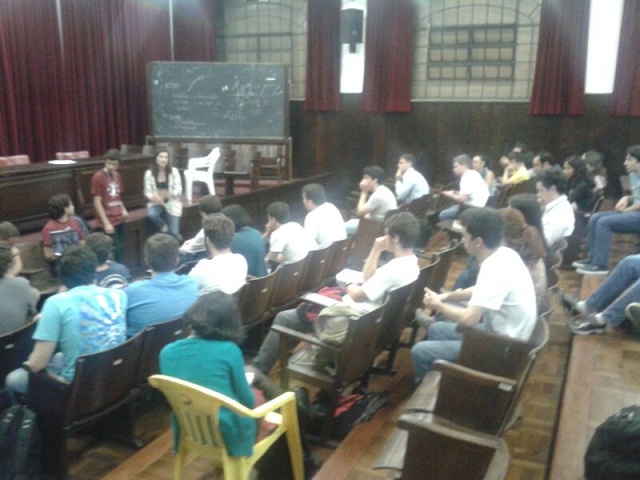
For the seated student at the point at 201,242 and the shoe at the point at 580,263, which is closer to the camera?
the seated student at the point at 201,242

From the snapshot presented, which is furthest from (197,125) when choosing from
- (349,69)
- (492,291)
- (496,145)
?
(492,291)

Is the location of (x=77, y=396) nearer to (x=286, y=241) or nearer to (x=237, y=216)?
(x=237, y=216)

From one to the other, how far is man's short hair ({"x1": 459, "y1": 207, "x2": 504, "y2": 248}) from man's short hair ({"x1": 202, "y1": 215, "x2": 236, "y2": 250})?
4.31 feet

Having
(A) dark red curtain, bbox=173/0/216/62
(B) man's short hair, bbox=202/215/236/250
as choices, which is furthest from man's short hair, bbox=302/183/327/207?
(A) dark red curtain, bbox=173/0/216/62

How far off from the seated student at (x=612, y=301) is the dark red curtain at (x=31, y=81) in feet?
22.7

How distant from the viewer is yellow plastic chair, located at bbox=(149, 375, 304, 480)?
2.00 meters

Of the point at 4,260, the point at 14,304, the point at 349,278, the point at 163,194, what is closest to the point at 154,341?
the point at 14,304

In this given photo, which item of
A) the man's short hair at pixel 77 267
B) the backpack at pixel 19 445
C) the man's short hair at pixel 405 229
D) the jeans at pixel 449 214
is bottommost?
the backpack at pixel 19 445

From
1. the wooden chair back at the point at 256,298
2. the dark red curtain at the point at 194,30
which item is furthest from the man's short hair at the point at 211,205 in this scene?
the dark red curtain at the point at 194,30

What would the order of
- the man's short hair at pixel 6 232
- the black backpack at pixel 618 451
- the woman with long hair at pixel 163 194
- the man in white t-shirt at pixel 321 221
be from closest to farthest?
the black backpack at pixel 618 451
the man's short hair at pixel 6 232
the man in white t-shirt at pixel 321 221
the woman with long hair at pixel 163 194

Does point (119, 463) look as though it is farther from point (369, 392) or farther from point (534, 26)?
point (534, 26)

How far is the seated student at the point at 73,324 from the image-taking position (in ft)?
8.06

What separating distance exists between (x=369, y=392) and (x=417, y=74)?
6.65 metres

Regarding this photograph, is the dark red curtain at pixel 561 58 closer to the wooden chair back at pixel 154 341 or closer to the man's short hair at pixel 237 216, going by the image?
the man's short hair at pixel 237 216
